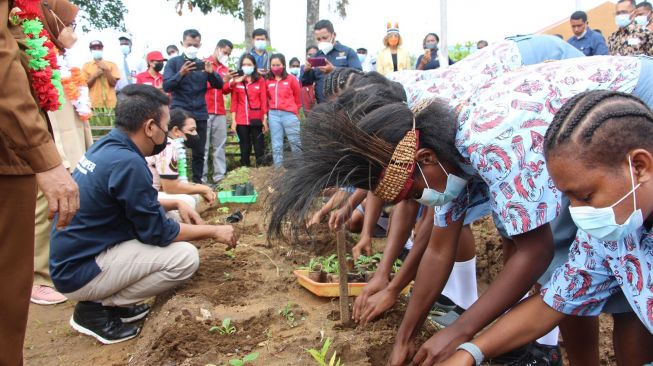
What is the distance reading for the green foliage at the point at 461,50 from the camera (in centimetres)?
1669

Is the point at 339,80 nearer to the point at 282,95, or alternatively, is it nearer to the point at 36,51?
the point at 36,51

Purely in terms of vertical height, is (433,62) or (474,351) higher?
(433,62)

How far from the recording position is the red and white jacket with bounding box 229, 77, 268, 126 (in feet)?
29.6

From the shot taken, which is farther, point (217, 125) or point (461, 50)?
point (461, 50)

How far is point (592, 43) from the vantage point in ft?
27.0

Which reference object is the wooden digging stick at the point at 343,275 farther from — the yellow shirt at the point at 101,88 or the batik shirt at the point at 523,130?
the yellow shirt at the point at 101,88

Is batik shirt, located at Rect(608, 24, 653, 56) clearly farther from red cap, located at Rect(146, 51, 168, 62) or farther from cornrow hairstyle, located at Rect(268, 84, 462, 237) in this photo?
red cap, located at Rect(146, 51, 168, 62)

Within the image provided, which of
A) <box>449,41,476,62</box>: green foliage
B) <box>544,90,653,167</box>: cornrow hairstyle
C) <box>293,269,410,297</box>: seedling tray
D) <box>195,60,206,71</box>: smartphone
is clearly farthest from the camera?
<box>449,41,476,62</box>: green foliage

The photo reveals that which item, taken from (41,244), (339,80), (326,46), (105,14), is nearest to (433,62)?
(326,46)

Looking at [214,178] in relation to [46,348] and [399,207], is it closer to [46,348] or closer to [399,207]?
[46,348]

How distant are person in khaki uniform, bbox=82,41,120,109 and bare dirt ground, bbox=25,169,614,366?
5.34m

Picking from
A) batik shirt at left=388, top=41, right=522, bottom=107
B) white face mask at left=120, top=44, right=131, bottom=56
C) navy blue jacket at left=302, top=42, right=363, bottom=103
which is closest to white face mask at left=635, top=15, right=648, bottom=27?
navy blue jacket at left=302, top=42, right=363, bottom=103

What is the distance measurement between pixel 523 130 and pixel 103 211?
273 centimetres

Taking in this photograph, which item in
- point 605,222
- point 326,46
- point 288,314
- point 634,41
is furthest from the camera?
point 326,46
